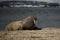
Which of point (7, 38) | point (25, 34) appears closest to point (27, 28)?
point (25, 34)

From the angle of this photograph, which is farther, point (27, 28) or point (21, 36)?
point (27, 28)

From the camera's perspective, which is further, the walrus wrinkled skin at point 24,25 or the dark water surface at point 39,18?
the dark water surface at point 39,18

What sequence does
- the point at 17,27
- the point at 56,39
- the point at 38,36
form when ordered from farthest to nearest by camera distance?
the point at 17,27, the point at 38,36, the point at 56,39

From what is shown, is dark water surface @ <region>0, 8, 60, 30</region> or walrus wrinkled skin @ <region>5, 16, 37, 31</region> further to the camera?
dark water surface @ <region>0, 8, 60, 30</region>

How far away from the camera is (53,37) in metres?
4.80

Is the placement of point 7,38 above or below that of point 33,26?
above

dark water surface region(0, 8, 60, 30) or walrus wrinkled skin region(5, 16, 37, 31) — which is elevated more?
walrus wrinkled skin region(5, 16, 37, 31)

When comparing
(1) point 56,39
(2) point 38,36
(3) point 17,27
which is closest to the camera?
(1) point 56,39

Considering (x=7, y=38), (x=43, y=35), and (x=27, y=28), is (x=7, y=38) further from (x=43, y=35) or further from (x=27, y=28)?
(x=27, y=28)

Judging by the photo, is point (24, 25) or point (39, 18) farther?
point (39, 18)

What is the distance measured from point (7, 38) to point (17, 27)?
1728mm

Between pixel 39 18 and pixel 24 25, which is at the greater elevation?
pixel 24 25

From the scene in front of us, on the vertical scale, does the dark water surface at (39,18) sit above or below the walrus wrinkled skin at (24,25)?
below

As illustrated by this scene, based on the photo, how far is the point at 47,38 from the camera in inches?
186
